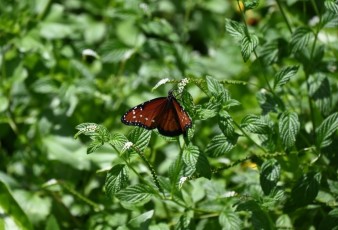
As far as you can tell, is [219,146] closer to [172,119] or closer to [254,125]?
[254,125]

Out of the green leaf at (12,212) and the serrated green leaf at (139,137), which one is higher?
the serrated green leaf at (139,137)

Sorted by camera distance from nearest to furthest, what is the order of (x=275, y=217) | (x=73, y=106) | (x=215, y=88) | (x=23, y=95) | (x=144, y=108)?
(x=144, y=108) → (x=215, y=88) → (x=275, y=217) → (x=73, y=106) → (x=23, y=95)

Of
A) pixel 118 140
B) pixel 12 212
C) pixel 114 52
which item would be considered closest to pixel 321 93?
pixel 118 140

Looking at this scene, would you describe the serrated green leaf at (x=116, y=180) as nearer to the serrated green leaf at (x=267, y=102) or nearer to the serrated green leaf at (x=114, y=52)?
the serrated green leaf at (x=267, y=102)

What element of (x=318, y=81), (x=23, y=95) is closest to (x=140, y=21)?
(x=23, y=95)

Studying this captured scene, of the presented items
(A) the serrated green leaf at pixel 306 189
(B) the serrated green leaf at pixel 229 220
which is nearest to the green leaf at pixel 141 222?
(B) the serrated green leaf at pixel 229 220

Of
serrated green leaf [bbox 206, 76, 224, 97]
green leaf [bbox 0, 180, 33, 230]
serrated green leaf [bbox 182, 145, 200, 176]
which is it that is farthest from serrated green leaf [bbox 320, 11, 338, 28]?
green leaf [bbox 0, 180, 33, 230]

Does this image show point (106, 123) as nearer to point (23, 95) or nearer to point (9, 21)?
point (23, 95)
